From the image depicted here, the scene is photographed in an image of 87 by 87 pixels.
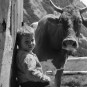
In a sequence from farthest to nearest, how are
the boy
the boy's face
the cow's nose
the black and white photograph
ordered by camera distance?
1. the cow's nose
2. the boy's face
3. the boy
4. the black and white photograph

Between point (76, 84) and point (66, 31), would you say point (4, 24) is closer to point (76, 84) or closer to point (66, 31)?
point (66, 31)

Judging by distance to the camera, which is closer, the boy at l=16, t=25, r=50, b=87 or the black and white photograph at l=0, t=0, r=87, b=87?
the black and white photograph at l=0, t=0, r=87, b=87

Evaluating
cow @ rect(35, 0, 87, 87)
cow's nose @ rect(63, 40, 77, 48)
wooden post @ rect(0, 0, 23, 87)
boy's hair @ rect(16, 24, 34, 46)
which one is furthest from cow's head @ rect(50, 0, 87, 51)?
wooden post @ rect(0, 0, 23, 87)

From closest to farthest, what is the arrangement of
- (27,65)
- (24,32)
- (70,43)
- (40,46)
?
(27,65)
(24,32)
(70,43)
(40,46)

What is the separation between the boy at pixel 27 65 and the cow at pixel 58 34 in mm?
2907

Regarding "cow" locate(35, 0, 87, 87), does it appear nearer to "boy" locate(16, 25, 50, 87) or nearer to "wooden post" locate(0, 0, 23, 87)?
"boy" locate(16, 25, 50, 87)

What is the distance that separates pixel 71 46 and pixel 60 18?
90 centimetres

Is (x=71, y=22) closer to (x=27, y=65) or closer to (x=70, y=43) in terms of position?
(x=70, y=43)

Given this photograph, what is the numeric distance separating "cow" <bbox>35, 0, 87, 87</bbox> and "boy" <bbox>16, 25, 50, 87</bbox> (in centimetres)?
291

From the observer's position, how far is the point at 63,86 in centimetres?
891

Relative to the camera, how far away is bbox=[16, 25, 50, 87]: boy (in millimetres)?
3293

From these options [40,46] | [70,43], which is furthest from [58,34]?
[70,43]

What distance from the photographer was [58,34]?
273 inches

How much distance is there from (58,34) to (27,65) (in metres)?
3.74
